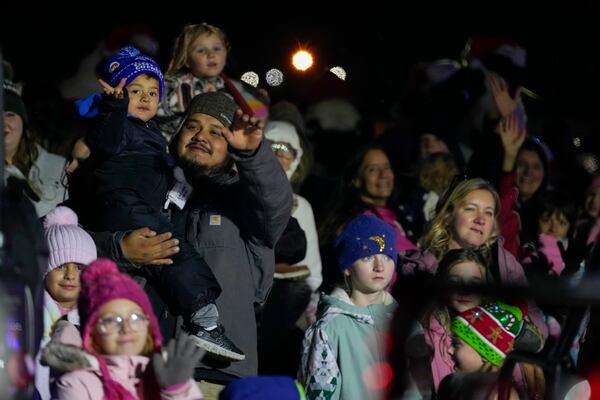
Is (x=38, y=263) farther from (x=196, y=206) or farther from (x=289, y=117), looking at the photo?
(x=289, y=117)

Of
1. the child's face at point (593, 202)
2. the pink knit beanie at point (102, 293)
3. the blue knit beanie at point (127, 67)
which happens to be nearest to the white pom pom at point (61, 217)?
the blue knit beanie at point (127, 67)

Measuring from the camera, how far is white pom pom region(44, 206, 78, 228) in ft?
18.5

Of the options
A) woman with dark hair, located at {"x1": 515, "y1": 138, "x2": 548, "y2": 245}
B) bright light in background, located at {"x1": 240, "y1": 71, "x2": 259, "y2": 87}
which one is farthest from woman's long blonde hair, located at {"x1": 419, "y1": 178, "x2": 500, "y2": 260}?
bright light in background, located at {"x1": 240, "y1": 71, "x2": 259, "y2": 87}

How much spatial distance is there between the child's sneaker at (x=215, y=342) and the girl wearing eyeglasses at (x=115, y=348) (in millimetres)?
718

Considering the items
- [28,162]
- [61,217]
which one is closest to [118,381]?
[61,217]

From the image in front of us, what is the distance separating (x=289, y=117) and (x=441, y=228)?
1.70 m

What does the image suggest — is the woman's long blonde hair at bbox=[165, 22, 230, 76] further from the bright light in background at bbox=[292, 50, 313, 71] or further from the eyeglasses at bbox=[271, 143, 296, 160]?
the bright light in background at bbox=[292, 50, 313, 71]

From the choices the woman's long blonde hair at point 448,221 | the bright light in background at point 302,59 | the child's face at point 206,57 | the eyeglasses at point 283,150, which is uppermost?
the bright light in background at point 302,59

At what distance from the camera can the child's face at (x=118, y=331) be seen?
4637 millimetres

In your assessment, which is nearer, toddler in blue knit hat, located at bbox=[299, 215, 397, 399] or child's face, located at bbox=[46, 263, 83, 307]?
child's face, located at bbox=[46, 263, 83, 307]

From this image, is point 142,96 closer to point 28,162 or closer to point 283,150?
point 28,162

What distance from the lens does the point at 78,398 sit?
455 cm

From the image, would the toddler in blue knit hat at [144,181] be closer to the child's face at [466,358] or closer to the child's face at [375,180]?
the child's face at [466,358]

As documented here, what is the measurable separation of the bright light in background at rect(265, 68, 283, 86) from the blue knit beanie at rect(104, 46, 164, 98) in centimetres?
304
